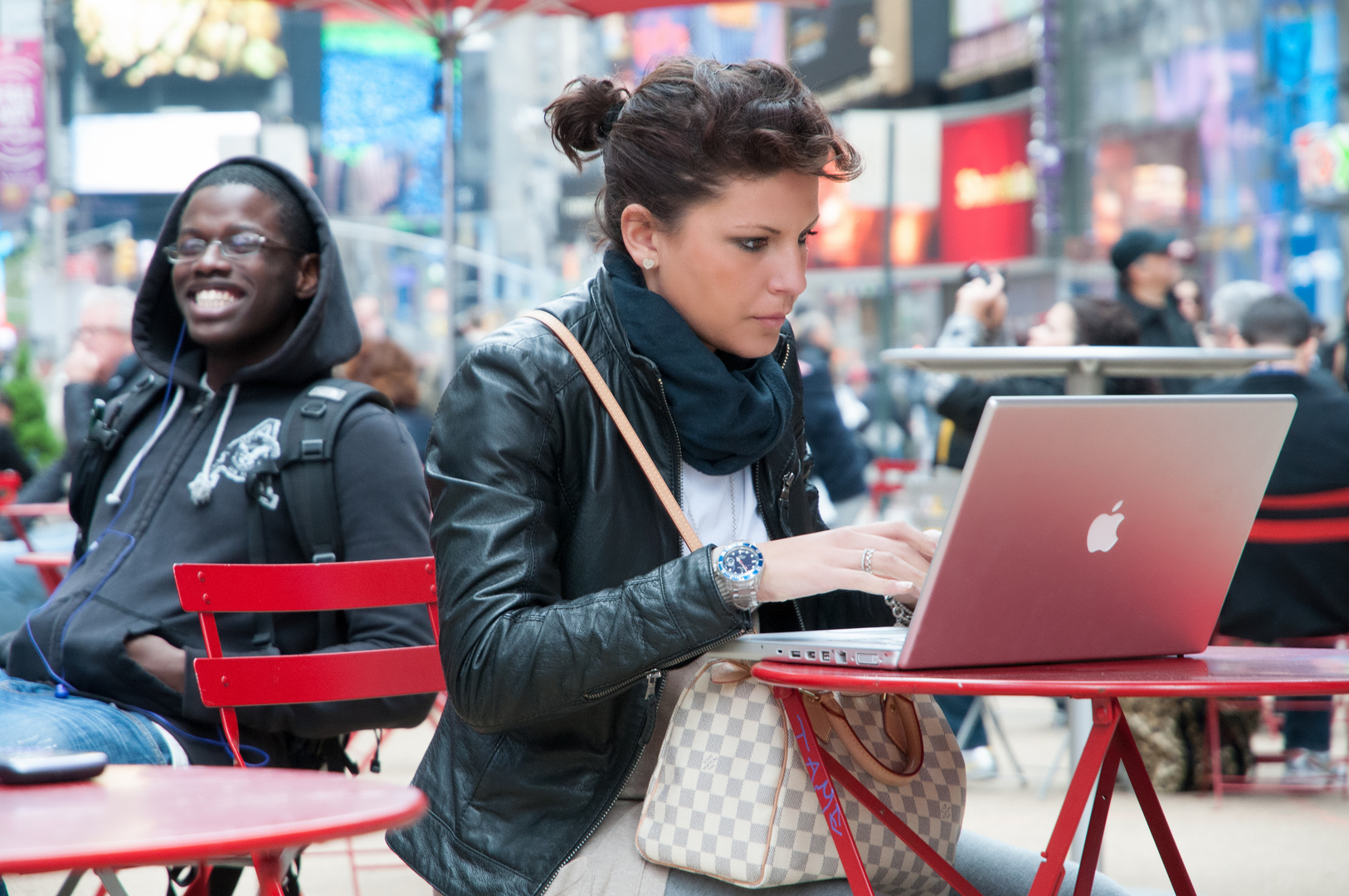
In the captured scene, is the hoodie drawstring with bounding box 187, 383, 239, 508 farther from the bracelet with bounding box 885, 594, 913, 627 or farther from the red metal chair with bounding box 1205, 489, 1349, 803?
the red metal chair with bounding box 1205, 489, 1349, 803

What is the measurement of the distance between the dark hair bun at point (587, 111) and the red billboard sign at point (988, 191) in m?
18.9

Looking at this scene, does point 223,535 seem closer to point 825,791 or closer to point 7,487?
point 825,791

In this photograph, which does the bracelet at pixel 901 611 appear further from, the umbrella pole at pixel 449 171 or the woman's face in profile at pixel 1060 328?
the umbrella pole at pixel 449 171

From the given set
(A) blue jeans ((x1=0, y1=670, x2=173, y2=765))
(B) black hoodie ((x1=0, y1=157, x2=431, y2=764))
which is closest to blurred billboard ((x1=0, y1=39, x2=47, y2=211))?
(B) black hoodie ((x1=0, y1=157, x2=431, y2=764))

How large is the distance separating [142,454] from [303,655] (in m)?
0.76

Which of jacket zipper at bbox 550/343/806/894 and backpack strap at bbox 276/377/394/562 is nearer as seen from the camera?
jacket zipper at bbox 550/343/806/894

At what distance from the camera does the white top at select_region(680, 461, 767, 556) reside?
1805 mm

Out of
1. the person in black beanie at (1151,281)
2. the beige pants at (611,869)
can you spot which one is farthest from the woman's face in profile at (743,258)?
the person in black beanie at (1151,281)

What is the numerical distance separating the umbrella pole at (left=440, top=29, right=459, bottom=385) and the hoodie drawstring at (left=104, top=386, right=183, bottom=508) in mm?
3249

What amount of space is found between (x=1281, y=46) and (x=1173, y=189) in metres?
2.88

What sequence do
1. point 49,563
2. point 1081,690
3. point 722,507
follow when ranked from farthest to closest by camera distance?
point 49,563 → point 722,507 → point 1081,690

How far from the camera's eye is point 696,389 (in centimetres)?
174

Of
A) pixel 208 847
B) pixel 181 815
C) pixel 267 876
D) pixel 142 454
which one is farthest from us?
pixel 142 454

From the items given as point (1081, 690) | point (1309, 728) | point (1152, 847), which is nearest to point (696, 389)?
point (1081, 690)
